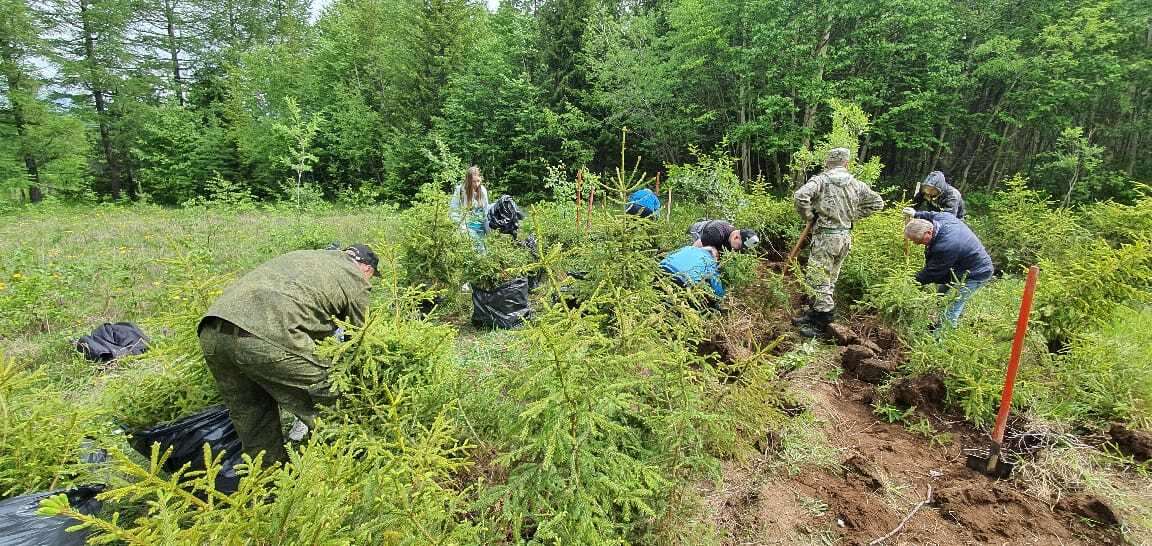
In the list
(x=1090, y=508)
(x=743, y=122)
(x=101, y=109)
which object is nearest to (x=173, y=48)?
(x=101, y=109)

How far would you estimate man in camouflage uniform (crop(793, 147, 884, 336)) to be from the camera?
479 centimetres

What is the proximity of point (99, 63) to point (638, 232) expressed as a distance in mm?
24913

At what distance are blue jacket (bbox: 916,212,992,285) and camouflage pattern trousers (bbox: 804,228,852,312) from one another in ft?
2.44

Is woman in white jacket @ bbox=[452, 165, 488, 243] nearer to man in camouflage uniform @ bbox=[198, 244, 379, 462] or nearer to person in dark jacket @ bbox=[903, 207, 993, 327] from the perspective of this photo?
man in camouflage uniform @ bbox=[198, 244, 379, 462]

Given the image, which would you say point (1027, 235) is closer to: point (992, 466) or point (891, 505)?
point (992, 466)

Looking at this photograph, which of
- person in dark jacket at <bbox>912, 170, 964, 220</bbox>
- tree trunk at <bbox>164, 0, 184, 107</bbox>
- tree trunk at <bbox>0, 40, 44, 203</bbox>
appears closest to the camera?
person in dark jacket at <bbox>912, 170, 964, 220</bbox>

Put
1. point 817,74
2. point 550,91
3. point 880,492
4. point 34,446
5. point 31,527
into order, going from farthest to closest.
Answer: point 550,91 → point 817,74 → point 880,492 → point 34,446 → point 31,527

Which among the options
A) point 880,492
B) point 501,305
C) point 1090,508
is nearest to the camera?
point 1090,508

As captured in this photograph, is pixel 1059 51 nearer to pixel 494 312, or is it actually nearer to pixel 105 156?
pixel 494 312

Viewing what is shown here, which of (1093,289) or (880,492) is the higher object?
(1093,289)

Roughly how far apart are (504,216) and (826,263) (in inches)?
151

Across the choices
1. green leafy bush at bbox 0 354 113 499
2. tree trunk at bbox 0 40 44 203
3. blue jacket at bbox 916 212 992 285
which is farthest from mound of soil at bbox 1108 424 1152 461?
tree trunk at bbox 0 40 44 203

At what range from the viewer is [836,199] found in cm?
479

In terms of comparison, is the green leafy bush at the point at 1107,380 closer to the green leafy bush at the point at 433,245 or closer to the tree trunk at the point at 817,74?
the green leafy bush at the point at 433,245
